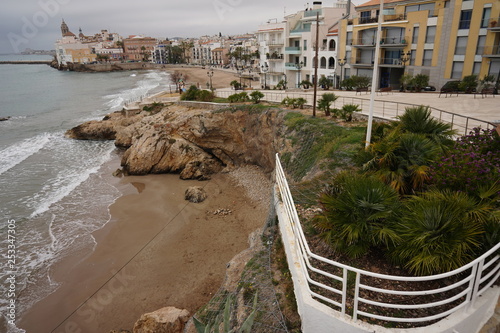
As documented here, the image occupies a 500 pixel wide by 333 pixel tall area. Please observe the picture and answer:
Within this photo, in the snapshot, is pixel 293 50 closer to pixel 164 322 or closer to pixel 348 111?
pixel 348 111

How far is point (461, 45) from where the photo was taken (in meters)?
29.4

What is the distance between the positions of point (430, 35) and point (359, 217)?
32782 millimetres

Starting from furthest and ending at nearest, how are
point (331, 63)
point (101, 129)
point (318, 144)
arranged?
point (331, 63), point (101, 129), point (318, 144)

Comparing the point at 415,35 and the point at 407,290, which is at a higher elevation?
the point at 415,35

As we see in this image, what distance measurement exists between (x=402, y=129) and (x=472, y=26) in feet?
85.7

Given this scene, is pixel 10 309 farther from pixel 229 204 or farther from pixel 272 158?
pixel 272 158

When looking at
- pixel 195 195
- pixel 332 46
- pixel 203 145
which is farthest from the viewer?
pixel 332 46

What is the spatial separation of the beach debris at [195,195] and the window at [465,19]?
27.9 m

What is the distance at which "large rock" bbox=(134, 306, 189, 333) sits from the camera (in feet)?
34.2

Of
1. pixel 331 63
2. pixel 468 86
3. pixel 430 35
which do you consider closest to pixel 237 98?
pixel 468 86

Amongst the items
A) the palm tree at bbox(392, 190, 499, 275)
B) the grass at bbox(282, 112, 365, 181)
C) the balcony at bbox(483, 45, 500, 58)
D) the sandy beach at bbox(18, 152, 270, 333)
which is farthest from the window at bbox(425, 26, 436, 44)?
the palm tree at bbox(392, 190, 499, 275)

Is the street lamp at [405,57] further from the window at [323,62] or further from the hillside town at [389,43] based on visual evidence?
the window at [323,62]

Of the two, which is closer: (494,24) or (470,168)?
(470,168)

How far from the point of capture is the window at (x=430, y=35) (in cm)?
3122
